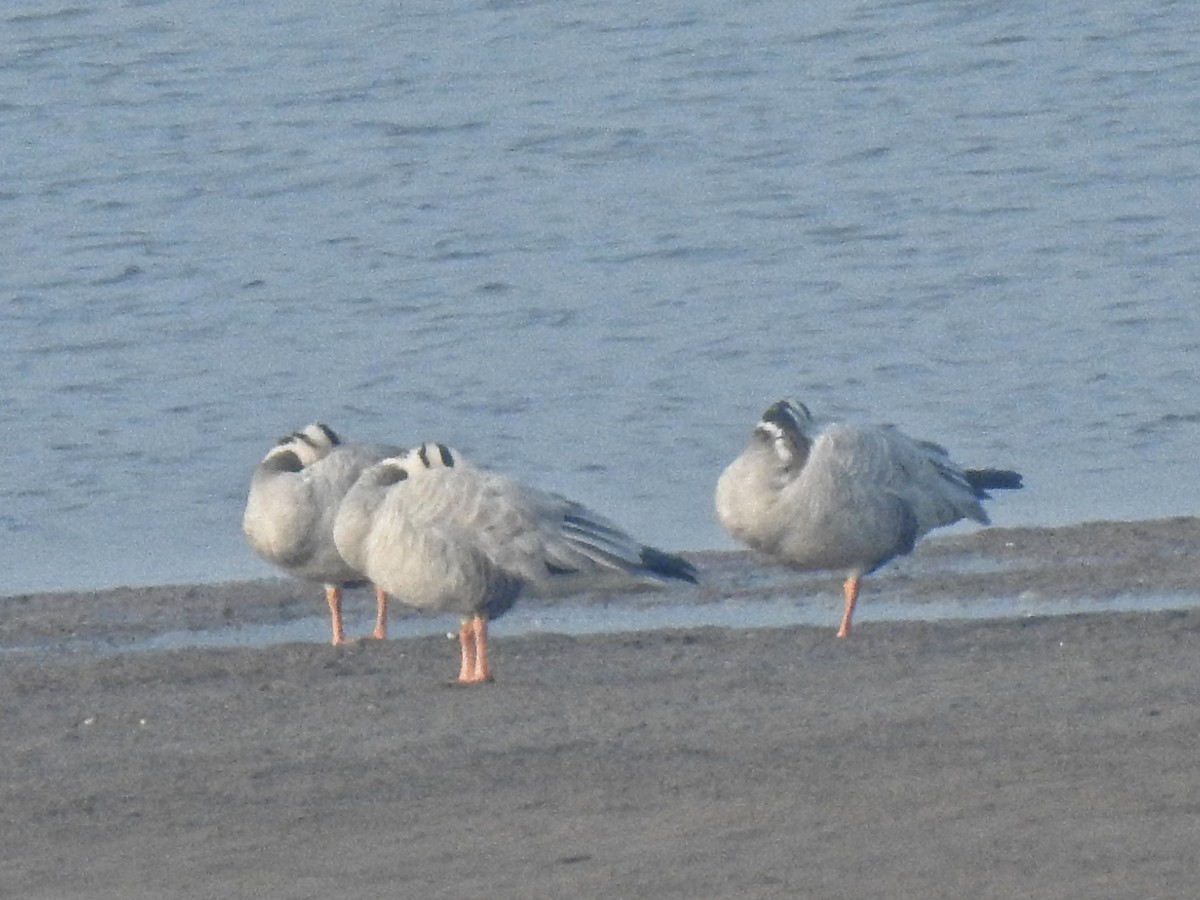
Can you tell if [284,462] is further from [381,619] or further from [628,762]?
[628,762]

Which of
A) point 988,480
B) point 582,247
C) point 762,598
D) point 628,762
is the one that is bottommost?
point 582,247

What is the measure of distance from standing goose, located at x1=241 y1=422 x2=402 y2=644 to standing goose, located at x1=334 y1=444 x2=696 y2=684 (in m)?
0.89

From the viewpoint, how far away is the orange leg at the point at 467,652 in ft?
29.3

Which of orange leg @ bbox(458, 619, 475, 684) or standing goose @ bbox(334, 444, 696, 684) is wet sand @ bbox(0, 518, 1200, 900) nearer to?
orange leg @ bbox(458, 619, 475, 684)

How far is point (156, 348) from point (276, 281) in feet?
→ 7.04

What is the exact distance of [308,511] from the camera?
10.0 metres

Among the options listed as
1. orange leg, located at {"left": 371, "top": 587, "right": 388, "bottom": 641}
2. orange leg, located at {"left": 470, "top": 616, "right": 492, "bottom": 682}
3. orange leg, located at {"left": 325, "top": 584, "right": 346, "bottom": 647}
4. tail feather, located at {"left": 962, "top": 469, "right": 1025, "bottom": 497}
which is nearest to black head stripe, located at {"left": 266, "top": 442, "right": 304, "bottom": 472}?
orange leg, located at {"left": 325, "top": 584, "right": 346, "bottom": 647}

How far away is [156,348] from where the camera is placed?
1653cm

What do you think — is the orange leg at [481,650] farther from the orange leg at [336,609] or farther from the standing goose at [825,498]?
the standing goose at [825,498]

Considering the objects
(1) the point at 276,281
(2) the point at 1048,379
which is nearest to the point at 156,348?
(1) the point at 276,281

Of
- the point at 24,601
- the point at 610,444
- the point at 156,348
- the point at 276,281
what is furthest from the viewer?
the point at 276,281

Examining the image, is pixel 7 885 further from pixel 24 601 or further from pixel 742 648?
pixel 24 601

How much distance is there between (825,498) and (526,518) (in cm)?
148

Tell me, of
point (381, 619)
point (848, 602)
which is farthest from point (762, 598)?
point (381, 619)
